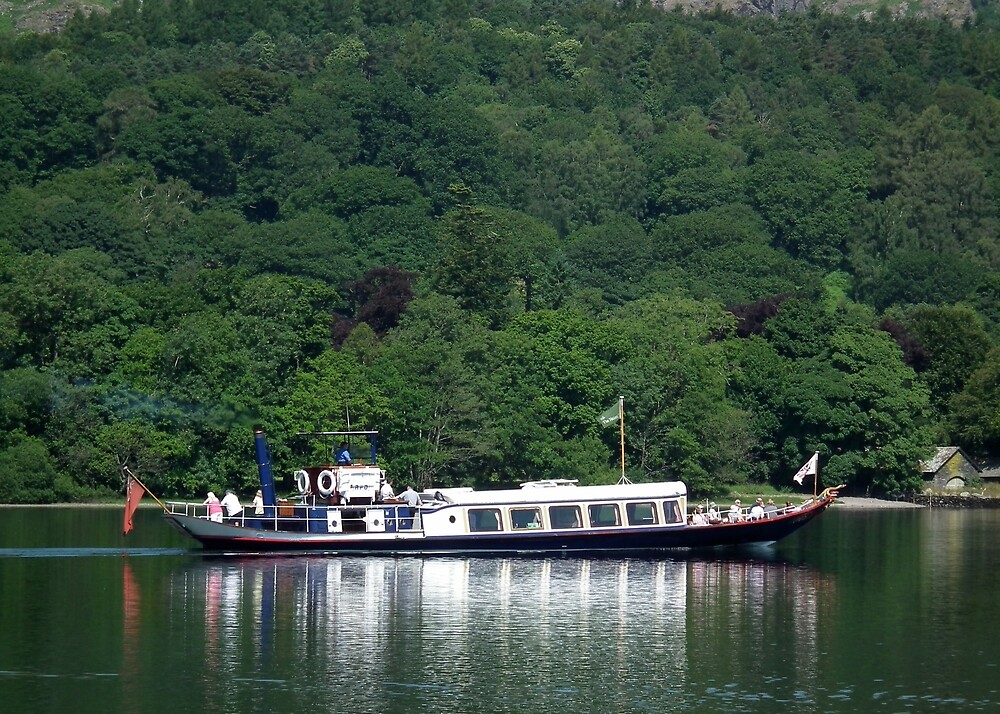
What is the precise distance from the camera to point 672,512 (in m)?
89.3

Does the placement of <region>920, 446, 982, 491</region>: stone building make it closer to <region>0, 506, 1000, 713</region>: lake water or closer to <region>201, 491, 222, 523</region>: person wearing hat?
<region>0, 506, 1000, 713</region>: lake water

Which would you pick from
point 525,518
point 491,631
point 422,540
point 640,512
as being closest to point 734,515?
point 640,512

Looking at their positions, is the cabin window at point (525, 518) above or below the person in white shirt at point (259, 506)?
below

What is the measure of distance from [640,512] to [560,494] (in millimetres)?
4066

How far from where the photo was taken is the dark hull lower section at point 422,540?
286 ft

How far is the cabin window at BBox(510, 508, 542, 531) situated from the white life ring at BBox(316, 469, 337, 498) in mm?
8888

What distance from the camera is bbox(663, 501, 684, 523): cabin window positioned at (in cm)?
8912

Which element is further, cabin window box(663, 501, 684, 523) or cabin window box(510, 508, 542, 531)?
cabin window box(663, 501, 684, 523)

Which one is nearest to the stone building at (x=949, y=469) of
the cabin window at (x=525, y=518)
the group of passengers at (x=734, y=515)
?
the group of passengers at (x=734, y=515)

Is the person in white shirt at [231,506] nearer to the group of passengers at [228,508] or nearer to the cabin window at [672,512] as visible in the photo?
the group of passengers at [228,508]

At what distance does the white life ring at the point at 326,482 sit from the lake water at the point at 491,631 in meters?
3.63

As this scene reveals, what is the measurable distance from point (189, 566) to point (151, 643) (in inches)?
786

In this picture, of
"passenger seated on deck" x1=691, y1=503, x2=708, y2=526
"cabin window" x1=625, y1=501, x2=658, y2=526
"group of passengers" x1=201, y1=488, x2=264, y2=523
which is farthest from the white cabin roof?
"group of passengers" x1=201, y1=488, x2=264, y2=523

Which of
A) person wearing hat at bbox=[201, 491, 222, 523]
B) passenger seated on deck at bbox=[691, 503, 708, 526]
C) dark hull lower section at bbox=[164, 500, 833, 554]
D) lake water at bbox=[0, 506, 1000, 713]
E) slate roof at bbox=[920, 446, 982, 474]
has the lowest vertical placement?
lake water at bbox=[0, 506, 1000, 713]
